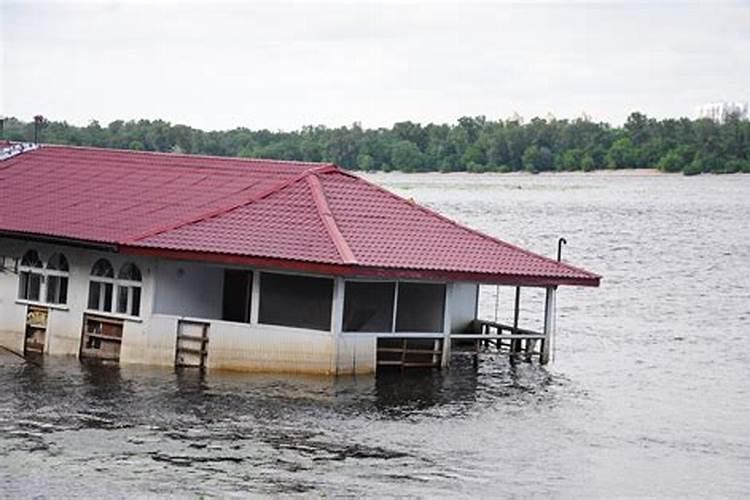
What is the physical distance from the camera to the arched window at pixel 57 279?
34.8 m

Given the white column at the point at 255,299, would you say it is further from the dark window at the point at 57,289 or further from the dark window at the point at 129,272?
the dark window at the point at 57,289

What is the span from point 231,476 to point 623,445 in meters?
7.55

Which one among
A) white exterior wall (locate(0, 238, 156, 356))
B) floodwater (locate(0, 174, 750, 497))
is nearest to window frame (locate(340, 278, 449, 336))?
floodwater (locate(0, 174, 750, 497))

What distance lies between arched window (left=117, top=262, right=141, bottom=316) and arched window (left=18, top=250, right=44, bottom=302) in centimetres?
231

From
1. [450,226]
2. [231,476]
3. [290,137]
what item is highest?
[290,137]

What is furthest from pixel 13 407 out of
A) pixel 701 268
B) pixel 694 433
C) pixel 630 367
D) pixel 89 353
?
pixel 701 268

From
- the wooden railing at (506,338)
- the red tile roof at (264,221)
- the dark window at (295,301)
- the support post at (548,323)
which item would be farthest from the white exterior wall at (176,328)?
the support post at (548,323)

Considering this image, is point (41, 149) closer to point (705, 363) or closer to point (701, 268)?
point (705, 363)

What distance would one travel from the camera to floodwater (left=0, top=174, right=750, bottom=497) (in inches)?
955

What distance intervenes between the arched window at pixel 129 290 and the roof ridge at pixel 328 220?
154 inches

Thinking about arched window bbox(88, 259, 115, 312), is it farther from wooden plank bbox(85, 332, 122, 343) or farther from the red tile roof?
the red tile roof

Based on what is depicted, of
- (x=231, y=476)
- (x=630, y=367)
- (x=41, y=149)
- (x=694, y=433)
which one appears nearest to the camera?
(x=231, y=476)

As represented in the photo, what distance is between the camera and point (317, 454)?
25.8 metres

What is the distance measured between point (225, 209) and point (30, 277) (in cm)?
456
